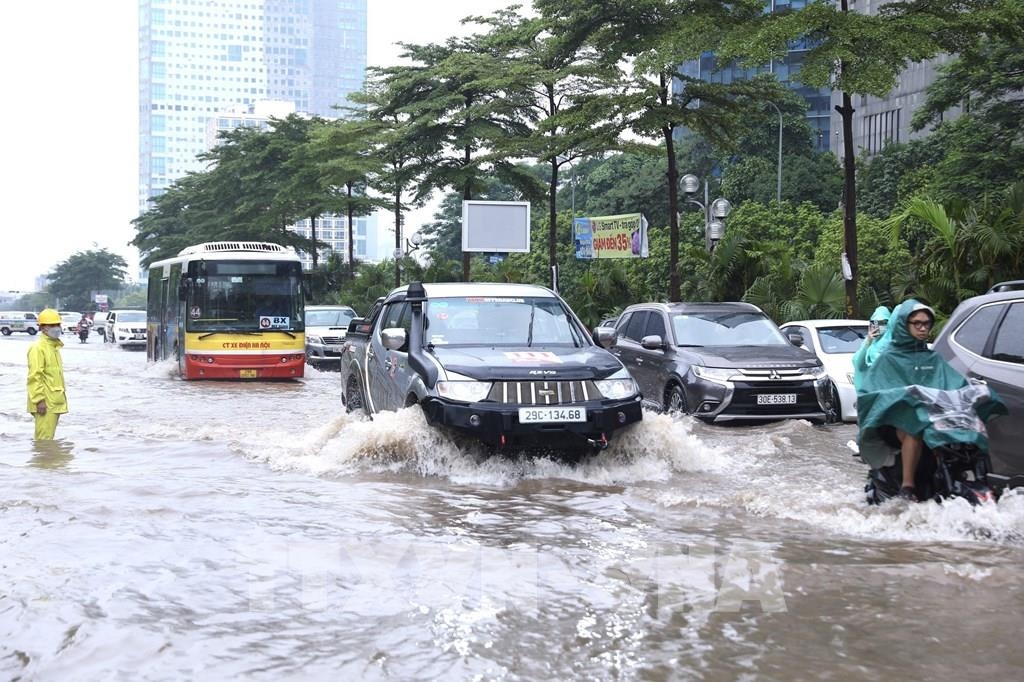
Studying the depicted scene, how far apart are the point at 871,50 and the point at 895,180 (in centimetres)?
4030

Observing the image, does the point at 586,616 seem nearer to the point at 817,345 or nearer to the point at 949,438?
the point at 949,438

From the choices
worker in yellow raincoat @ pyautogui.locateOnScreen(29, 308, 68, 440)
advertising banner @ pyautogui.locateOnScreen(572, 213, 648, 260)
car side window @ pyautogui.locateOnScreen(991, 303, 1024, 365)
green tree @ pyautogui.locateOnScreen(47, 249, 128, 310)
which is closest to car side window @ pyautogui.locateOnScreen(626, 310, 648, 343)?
worker in yellow raincoat @ pyautogui.locateOnScreen(29, 308, 68, 440)

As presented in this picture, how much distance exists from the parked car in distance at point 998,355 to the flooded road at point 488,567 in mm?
355

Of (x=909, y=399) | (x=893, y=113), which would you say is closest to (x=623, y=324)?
(x=909, y=399)

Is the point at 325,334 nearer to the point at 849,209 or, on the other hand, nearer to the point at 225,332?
the point at 225,332

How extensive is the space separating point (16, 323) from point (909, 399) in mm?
80413

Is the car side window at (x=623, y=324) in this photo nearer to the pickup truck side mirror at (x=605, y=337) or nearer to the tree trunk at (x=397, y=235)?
the pickup truck side mirror at (x=605, y=337)

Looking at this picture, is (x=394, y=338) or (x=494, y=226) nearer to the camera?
(x=394, y=338)

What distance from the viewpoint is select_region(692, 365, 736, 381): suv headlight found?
14812mm

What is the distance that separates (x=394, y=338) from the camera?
11102mm

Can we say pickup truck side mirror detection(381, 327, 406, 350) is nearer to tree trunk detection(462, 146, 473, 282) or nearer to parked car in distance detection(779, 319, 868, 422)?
parked car in distance detection(779, 319, 868, 422)

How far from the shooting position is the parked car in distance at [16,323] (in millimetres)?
79875

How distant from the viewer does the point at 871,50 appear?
17.3 meters

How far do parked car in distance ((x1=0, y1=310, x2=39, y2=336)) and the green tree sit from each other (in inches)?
2351
